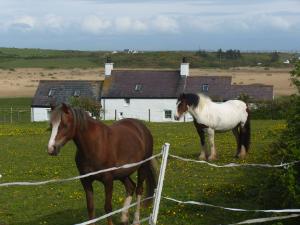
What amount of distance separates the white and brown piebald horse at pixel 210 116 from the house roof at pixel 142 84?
39.6m

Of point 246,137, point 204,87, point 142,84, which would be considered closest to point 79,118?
point 246,137

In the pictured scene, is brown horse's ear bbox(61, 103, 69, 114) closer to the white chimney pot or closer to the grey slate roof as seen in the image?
the grey slate roof

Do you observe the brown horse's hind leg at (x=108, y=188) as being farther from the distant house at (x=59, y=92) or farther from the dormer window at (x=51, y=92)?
the dormer window at (x=51, y=92)

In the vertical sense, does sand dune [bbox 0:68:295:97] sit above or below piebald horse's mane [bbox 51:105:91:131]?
below

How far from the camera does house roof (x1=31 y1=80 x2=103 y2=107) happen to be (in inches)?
2363

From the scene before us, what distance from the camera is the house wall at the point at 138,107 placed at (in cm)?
5841

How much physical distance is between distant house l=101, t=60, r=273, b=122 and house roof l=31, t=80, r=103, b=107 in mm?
1475

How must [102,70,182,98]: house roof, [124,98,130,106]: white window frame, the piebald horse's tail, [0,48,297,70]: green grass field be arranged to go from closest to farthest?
the piebald horse's tail, [102,70,182,98]: house roof, [124,98,130,106]: white window frame, [0,48,297,70]: green grass field

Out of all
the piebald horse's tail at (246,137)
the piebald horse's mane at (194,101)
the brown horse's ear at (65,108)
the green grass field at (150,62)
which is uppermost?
the green grass field at (150,62)

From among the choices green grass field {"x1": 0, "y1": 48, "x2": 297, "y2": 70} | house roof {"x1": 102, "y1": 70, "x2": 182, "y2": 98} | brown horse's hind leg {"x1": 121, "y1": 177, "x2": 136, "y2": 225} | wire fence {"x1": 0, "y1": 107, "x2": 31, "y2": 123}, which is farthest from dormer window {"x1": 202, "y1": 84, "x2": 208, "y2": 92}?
green grass field {"x1": 0, "y1": 48, "x2": 297, "y2": 70}

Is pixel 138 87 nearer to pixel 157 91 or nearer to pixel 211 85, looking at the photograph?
pixel 157 91

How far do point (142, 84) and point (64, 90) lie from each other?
333 inches

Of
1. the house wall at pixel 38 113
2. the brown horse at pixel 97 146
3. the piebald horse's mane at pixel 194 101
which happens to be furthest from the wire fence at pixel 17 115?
the brown horse at pixel 97 146

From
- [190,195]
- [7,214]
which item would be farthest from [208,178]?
[7,214]
